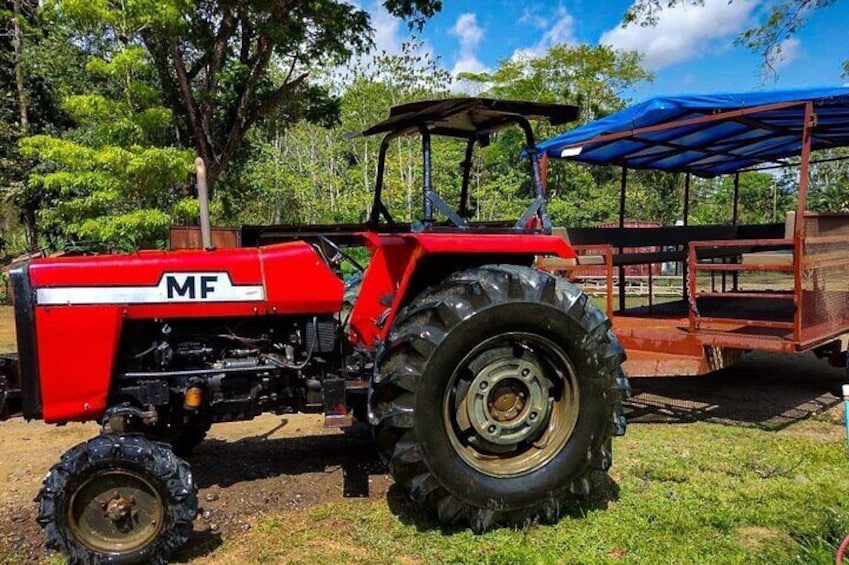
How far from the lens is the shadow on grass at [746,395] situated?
17.8 feet

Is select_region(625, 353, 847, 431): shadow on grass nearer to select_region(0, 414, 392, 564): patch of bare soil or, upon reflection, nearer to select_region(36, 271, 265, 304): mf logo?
select_region(0, 414, 392, 564): patch of bare soil

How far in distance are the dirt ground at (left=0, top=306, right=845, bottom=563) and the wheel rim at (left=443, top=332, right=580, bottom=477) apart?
0.81 metres

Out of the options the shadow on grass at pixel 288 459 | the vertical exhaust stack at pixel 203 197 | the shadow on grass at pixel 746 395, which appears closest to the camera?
the vertical exhaust stack at pixel 203 197

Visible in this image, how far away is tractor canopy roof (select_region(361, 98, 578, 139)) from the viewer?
11.9 ft

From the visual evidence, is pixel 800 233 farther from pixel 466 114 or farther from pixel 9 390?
pixel 9 390

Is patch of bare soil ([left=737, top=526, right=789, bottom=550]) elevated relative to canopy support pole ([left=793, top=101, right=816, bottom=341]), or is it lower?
lower

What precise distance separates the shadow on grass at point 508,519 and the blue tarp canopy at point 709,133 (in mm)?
3270

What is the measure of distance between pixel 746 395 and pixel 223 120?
13.0 metres

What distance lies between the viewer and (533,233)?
388 cm

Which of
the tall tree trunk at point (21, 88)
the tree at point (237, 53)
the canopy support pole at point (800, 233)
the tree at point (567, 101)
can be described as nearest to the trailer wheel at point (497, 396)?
the canopy support pole at point (800, 233)

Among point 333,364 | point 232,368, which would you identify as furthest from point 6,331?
point 333,364

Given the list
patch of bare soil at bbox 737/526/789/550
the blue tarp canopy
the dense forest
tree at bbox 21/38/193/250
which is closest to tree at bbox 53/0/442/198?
the dense forest

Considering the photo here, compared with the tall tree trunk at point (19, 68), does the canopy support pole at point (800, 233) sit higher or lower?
lower

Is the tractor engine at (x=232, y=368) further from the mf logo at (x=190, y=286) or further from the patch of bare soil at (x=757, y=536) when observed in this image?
the patch of bare soil at (x=757, y=536)
